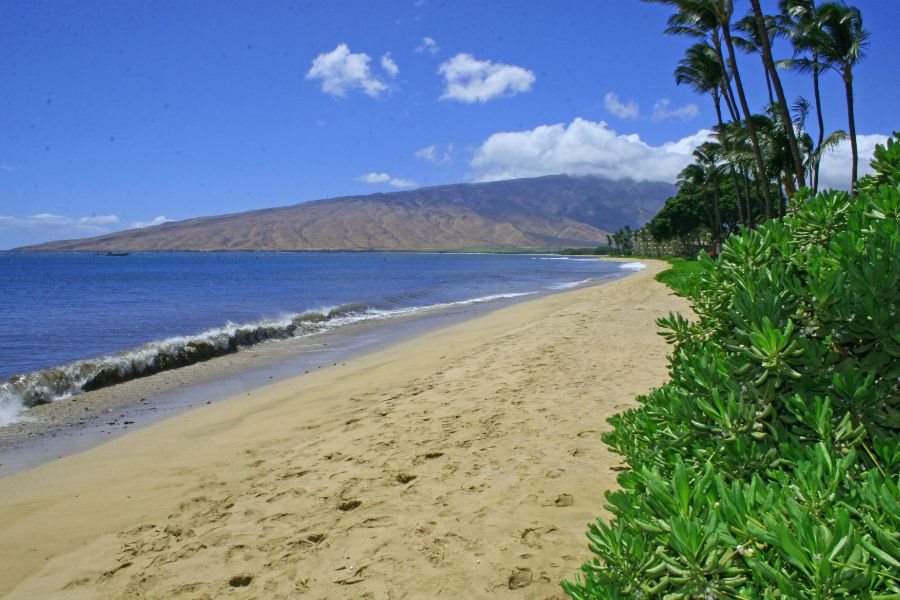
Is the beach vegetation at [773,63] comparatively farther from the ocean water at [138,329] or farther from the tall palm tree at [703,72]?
the ocean water at [138,329]

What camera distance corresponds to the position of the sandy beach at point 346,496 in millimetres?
3488

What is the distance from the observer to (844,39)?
813 inches

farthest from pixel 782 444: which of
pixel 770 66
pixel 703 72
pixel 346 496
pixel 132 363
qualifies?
pixel 703 72

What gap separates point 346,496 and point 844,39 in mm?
23922

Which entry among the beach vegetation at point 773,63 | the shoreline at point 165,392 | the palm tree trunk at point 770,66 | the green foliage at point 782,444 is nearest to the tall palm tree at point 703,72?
the beach vegetation at point 773,63

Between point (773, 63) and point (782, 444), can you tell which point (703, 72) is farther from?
point (782, 444)

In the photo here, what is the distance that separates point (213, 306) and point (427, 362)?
21.2 metres

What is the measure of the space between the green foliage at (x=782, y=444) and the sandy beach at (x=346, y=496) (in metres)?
1.66

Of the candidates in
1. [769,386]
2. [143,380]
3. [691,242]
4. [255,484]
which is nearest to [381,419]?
[255,484]

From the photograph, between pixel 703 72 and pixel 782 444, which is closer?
pixel 782 444

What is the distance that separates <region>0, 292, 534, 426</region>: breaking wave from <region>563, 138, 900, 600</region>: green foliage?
403 inches

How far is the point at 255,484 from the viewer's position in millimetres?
5250

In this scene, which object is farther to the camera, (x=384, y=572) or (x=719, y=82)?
(x=719, y=82)

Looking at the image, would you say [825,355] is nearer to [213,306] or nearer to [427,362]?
[427,362]
